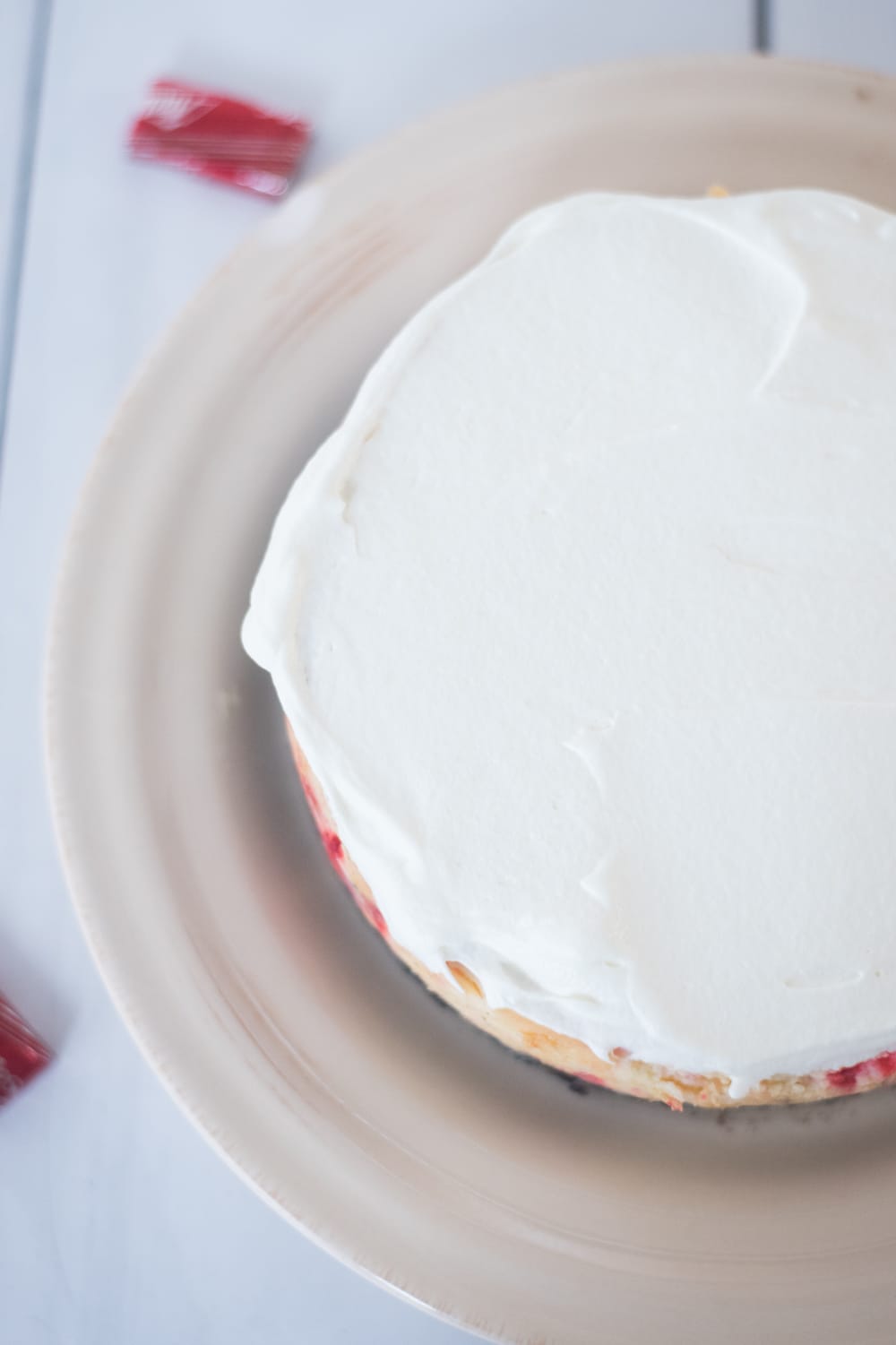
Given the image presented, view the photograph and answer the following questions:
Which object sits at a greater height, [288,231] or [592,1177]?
[288,231]

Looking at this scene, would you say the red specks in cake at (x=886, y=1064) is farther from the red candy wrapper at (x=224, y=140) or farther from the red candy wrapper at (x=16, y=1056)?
the red candy wrapper at (x=224, y=140)

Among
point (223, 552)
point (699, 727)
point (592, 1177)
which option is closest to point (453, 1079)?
point (592, 1177)

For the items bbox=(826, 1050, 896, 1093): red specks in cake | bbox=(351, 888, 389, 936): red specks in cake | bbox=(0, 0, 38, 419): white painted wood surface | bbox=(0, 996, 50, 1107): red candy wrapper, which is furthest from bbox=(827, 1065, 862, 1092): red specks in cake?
bbox=(0, 0, 38, 419): white painted wood surface

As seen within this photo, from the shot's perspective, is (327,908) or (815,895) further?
(327,908)

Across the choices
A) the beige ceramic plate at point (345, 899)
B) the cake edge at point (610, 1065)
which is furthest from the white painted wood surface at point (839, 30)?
the cake edge at point (610, 1065)

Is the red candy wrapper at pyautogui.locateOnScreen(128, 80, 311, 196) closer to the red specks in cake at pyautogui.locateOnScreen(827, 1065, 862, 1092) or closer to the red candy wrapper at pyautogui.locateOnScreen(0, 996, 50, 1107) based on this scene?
the red candy wrapper at pyautogui.locateOnScreen(0, 996, 50, 1107)

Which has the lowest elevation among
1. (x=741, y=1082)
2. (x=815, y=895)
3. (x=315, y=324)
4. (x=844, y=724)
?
(x=741, y=1082)

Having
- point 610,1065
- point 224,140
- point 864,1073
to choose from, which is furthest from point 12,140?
point 864,1073

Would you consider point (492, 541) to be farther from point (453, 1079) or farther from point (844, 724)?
point (453, 1079)
